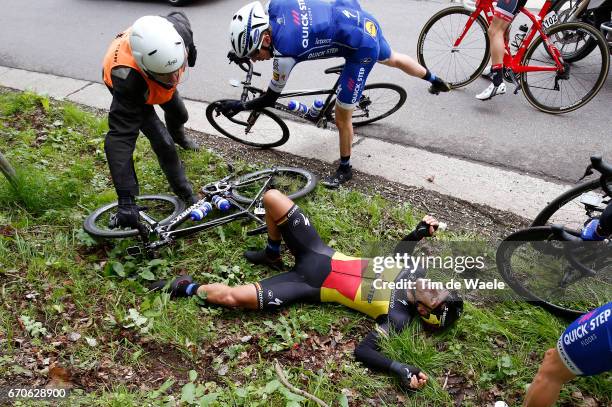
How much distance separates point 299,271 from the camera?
3.68 m

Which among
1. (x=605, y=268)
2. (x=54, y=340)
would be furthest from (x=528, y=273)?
(x=54, y=340)

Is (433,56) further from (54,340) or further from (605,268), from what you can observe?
(54,340)

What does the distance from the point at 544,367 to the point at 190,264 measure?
2.74m

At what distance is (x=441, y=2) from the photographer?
8.26 m

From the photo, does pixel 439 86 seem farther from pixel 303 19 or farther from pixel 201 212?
pixel 201 212

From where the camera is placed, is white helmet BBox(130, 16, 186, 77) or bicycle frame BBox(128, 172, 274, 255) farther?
bicycle frame BBox(128, 172, 274, 255)

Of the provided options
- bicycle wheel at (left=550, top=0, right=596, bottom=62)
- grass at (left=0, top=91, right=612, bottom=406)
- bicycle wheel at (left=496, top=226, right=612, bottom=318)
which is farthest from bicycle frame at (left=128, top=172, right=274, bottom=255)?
bicycle wheel at (left=550, top=0, right=596, bottom=62)

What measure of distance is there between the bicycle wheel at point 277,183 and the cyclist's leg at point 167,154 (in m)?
0.46

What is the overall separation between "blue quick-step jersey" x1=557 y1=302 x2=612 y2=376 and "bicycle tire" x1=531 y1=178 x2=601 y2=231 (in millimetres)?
1190

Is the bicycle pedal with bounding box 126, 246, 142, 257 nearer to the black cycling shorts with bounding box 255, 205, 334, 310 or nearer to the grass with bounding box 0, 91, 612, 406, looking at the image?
the grass with bounding box 0, 91, 612, 406

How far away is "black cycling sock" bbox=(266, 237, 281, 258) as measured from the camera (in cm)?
388

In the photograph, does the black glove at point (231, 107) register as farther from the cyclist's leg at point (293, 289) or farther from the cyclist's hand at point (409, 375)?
the cyclist's hand at point (409, 375)

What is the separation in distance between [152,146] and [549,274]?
343 centimetres

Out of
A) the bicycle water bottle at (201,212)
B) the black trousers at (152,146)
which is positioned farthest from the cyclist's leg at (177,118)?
the bicycle water bottle at (201,212)
